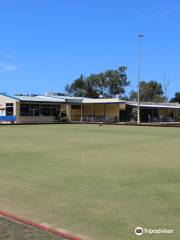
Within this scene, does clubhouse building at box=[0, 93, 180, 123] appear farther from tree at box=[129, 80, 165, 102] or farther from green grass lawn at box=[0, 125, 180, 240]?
A: green grass lawn at box=[0, 125, 180, 240]

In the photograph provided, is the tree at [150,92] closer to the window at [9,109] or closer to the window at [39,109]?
the window at [39,109]

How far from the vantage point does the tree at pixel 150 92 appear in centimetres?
11316

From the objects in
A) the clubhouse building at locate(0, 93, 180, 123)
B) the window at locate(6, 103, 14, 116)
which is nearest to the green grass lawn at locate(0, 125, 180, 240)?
the window at locate(6, 103, 14, 116)

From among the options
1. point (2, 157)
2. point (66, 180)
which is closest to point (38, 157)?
point (2, 157)

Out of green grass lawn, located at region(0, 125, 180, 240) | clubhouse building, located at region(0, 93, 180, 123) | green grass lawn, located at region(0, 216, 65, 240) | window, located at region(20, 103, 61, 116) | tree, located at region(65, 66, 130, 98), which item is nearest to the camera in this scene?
green grass lawn, located at region(0, 216, 65, 240)

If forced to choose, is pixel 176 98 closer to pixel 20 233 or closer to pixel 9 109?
pixel 9 109

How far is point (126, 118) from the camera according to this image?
67.4 metres

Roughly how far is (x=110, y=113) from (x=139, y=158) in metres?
53.5

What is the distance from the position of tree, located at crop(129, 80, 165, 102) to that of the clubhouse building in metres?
37.8

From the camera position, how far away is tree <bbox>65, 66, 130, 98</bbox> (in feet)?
362

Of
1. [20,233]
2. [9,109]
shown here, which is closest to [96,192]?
[20,233]

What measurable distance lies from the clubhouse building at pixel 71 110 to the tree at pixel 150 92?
124ft

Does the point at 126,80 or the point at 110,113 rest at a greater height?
the point at 126,80

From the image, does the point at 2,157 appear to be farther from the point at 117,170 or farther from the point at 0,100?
the point at 0,100
